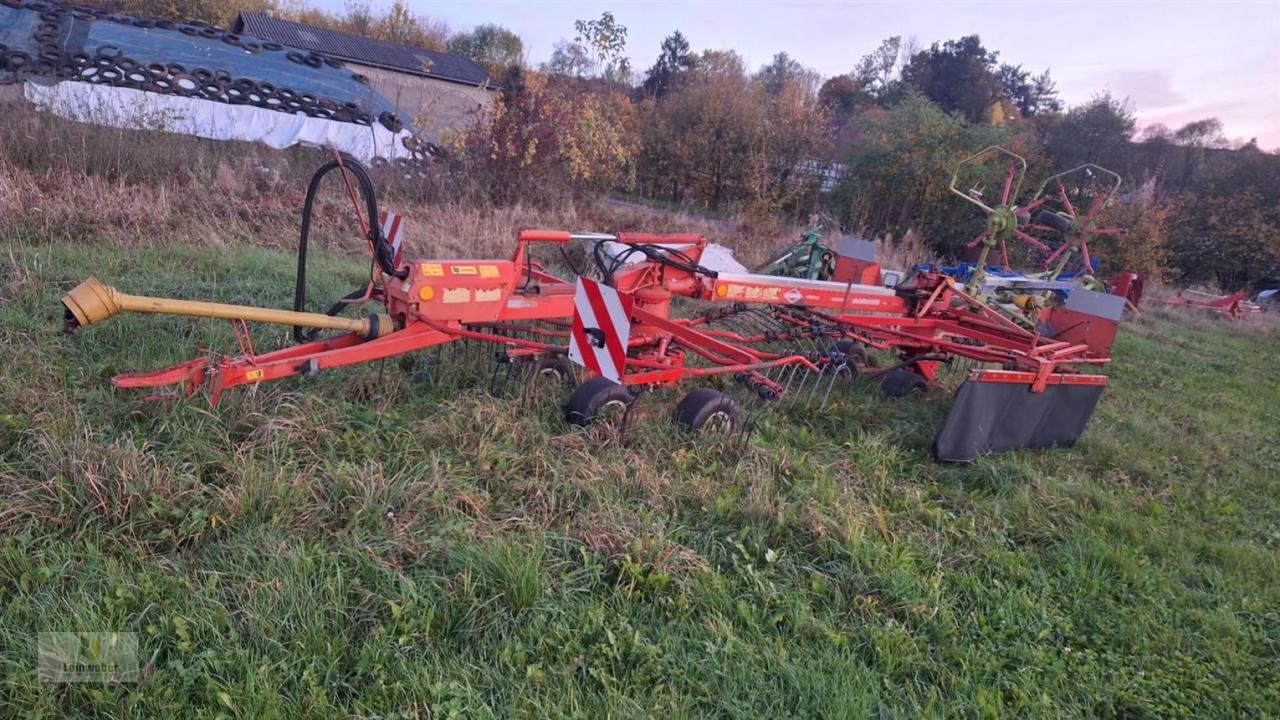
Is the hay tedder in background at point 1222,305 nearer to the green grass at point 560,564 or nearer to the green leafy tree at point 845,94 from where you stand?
the green grass at point 560,564

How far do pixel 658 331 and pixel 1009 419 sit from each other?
2.40 m

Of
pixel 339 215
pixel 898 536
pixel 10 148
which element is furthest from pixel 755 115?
pixel 898 536

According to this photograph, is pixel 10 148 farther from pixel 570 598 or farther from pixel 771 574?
pixel 771 574

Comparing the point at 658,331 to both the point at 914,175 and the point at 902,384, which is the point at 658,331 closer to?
the point at 902,384

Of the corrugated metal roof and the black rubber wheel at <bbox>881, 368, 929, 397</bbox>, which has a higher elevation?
the corrugated metal roof

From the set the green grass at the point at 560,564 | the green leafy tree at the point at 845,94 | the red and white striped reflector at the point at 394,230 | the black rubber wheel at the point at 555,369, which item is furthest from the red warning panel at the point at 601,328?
the green leafy tree at the point at 845,94

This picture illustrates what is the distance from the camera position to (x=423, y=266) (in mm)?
3848

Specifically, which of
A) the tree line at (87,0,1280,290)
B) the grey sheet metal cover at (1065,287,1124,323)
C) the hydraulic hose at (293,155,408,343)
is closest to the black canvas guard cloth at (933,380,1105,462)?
the grey sheet metal cover at (1065,287,1124,323)

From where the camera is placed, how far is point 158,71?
13477 mm

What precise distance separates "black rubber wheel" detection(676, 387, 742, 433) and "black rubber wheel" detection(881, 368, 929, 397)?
2177 millimetres

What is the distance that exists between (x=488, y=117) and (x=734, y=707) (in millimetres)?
10497

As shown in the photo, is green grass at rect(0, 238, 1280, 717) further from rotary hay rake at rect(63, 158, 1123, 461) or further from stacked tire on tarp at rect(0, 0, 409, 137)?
stacked tire on tarp at rect(0, 0, 409, 137)

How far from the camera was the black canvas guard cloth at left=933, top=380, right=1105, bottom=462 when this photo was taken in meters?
4.40

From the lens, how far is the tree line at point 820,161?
1147cm
